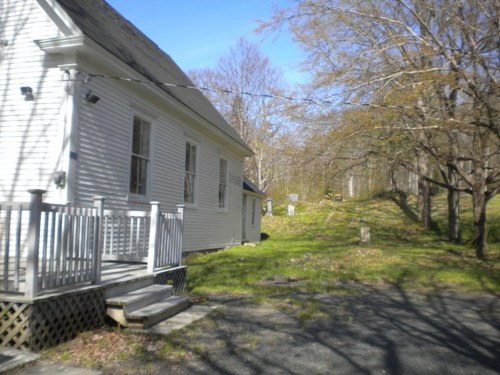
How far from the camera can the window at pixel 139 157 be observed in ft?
33.9

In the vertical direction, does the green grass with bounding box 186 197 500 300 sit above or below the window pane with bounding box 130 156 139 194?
below

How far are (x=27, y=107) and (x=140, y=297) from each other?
4292 mm

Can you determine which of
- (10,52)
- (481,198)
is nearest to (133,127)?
(10,52)

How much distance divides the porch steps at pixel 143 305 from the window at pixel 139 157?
380cm

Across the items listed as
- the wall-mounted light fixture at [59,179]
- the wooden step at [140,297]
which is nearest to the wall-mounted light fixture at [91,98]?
the wall-mounted light fixture at [59,179]

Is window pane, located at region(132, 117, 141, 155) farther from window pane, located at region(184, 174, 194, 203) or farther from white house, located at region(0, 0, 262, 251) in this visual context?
window pane, located at region(184, 174, 194, 203)

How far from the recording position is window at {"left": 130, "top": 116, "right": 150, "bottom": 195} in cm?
1032

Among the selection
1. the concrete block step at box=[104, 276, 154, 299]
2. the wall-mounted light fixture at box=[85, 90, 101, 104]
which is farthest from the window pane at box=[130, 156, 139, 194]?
the concrete block step at box=[104, 276, 154, 299]

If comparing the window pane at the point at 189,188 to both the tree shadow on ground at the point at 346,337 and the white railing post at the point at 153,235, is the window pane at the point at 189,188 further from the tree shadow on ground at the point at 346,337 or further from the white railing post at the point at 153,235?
the white railing post at the point at 153,235

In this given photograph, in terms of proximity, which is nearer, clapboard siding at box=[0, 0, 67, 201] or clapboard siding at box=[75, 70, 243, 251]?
clapboard siding at box=[0, 0, 67, 201]

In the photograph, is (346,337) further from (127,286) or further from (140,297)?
(127,286)

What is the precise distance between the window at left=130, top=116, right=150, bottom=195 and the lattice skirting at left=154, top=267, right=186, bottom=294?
9.11ft

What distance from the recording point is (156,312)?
6.04m

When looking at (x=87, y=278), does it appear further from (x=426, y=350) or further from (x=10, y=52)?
(x=10, y=52)
